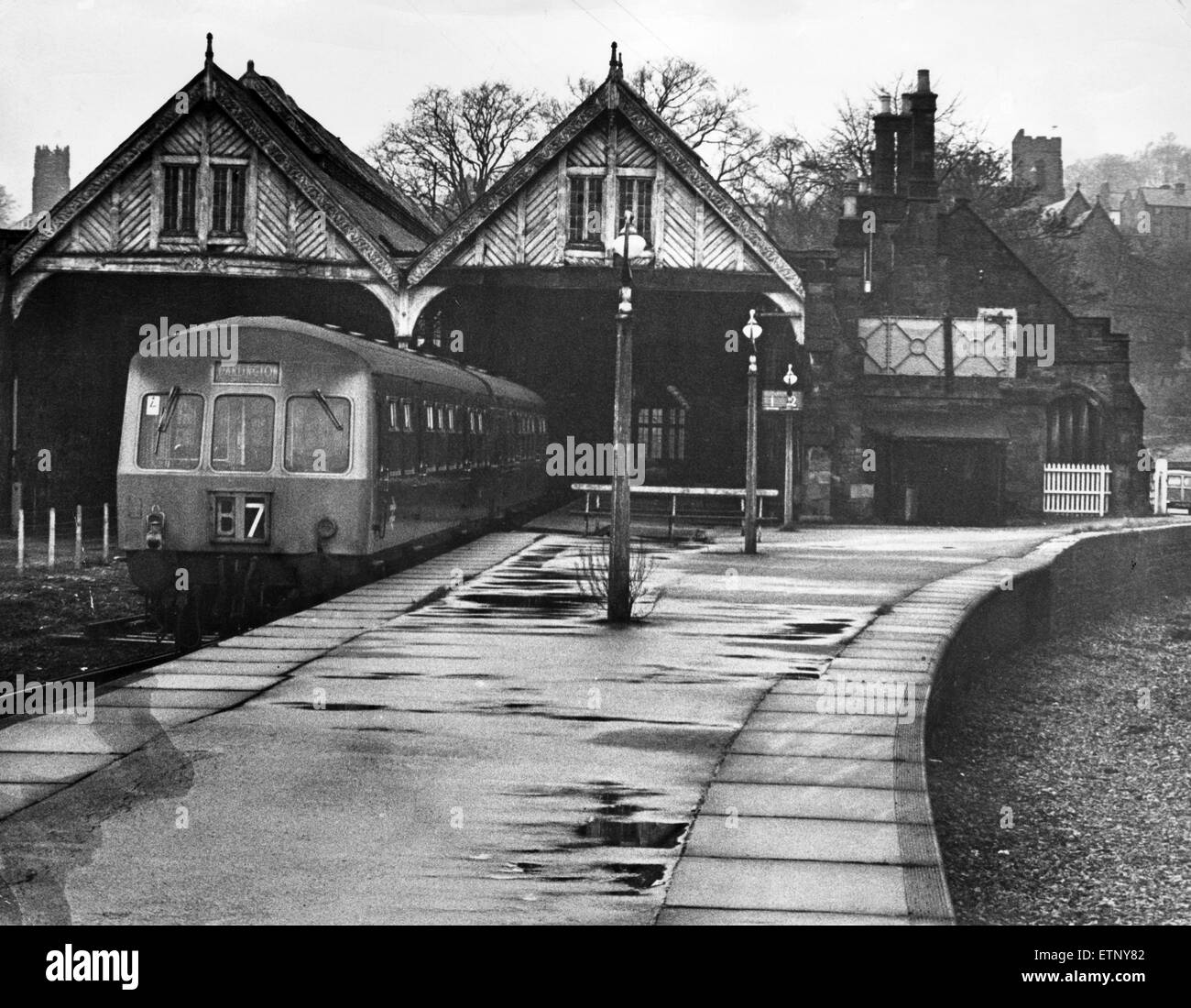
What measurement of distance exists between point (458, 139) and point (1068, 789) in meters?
43.2

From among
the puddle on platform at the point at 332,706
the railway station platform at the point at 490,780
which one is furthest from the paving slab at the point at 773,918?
the puddle on platform at the point at 332,706

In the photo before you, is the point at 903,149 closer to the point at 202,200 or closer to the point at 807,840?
the point at 202,200

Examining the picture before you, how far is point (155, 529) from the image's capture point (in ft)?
52.2

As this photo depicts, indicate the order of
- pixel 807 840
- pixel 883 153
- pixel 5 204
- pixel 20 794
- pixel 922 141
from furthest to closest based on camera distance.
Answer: pixel 883 153, pixel 922 141, pixel 5 204, pixel 20 794, pixel 807 840

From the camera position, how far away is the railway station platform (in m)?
5.80

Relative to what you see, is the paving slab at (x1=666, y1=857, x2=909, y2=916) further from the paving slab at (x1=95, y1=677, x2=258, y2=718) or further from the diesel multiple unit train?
the diesel multiple unit train

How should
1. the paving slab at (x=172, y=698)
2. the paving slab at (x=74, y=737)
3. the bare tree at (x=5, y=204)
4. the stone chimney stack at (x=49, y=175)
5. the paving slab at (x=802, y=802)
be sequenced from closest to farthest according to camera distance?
the paving slab at (x=802, y=802) < the paving slab at (x=74, y=737) < the paving slab at (x=172, y=698) < the bare tree at (x=5, y=204) < the stone chimney stack at (x=49, y=175)

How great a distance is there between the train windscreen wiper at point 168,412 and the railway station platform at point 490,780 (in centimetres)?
337

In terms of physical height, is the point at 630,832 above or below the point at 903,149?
below

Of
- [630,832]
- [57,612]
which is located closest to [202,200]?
[57,612]

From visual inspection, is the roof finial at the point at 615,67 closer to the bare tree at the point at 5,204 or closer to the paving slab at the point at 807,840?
the bare tree at the point at 5,204

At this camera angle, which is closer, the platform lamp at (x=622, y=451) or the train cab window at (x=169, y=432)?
the platform lamp at (x=622, y=451)

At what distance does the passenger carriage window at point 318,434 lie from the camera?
16031mm
